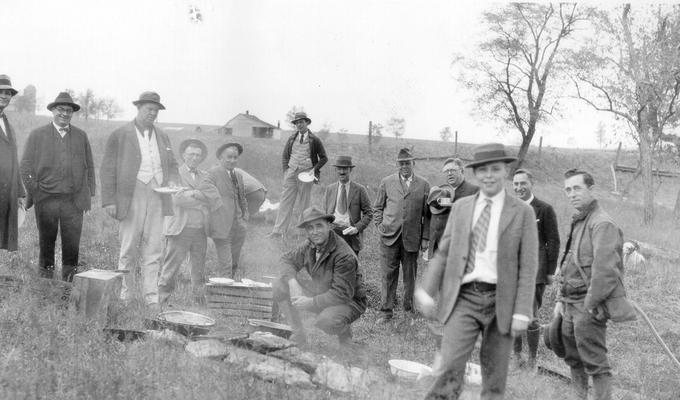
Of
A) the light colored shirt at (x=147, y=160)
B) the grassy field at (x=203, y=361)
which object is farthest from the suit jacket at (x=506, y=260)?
the light colored shirt at (x=147, y=160)

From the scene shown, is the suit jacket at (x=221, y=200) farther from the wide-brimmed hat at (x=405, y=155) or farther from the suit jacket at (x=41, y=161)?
the wide-brimmed hat at (x=405, y=155)

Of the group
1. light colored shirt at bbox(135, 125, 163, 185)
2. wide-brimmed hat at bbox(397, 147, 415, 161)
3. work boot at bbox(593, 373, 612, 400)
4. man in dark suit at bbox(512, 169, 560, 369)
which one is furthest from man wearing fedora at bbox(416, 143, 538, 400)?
wide-brimmed hat at bbox(397, 147, 415, 161)

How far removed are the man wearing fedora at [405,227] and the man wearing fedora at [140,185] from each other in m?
2.96

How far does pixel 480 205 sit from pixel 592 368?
1.97 metres

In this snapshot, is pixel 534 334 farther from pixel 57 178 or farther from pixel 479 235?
pixel 57 178

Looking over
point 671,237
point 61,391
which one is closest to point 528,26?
point 671,237

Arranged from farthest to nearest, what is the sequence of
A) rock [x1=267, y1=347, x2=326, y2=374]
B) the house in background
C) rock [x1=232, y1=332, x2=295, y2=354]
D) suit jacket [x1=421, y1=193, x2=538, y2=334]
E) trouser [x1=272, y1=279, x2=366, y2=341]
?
the house in background, trouser [x1=272, y1=279, x2=366, y2=341], rock [x1=232, y1=332, x2=295, y2=354], rock [x1=267, y1=347, x2=326, y2=374], suit jacket [x1=421, y1=193, x2=538, y2=334]

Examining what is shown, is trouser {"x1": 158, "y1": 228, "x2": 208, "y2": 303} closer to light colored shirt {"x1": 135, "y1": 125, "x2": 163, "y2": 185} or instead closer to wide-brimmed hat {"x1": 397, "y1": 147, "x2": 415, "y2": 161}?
light colored shirt {"x1": 135, "y1": 125, "x2": 163, "y2": 185}

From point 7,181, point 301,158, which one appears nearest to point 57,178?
point 7,181

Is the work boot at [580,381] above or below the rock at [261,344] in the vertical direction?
below

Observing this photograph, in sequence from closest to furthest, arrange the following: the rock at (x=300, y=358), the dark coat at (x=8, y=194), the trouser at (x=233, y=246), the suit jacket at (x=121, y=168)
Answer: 1. the rock at (x=300, y=358)
2. the dark coat at (x=8, y=194)
3. the suit jacket at (x=121, y=168)
4. the trouser at (x=233, y=246)

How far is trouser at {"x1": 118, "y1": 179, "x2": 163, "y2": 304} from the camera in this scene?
263 inches

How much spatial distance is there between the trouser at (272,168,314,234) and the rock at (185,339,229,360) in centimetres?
571

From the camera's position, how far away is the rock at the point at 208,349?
4907mm
